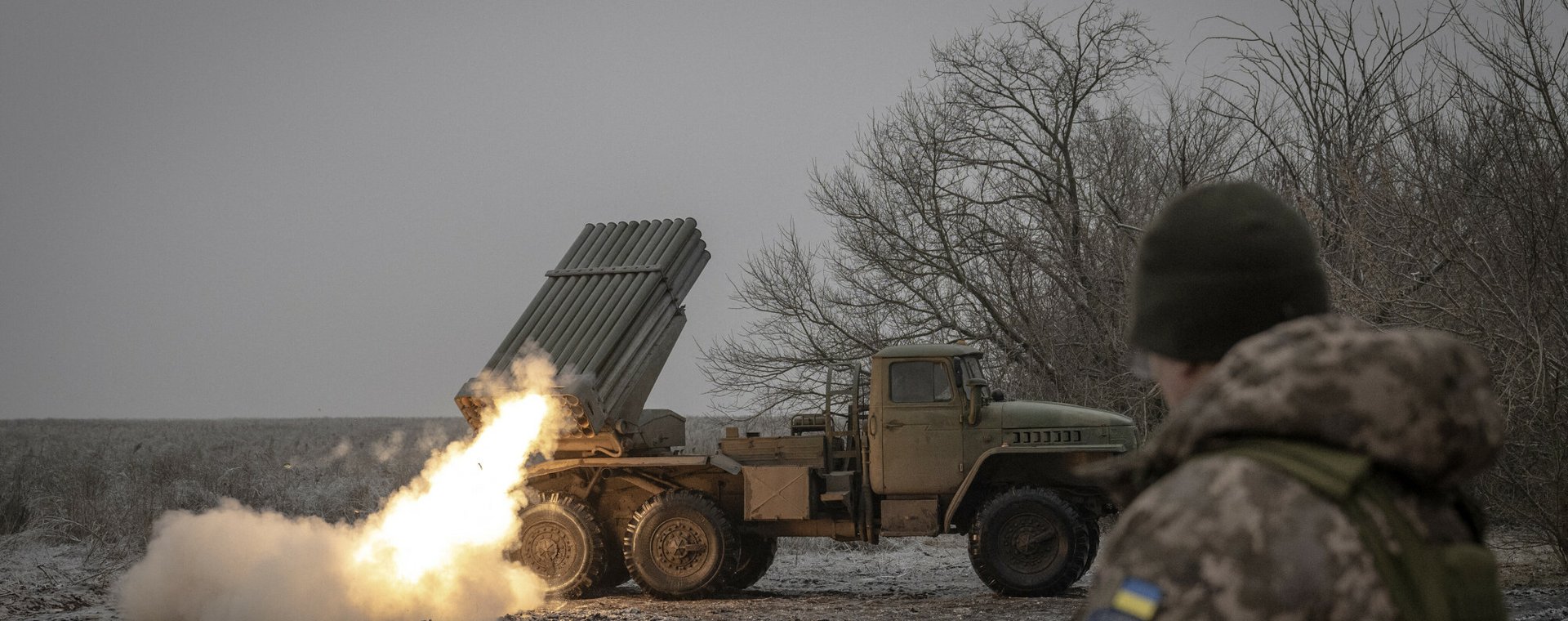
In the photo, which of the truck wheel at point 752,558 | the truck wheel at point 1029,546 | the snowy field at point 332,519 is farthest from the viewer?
the truck wheel at point 752,558

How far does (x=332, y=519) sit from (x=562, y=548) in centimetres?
997

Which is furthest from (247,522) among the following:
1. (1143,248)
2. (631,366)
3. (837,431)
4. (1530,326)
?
(1143,248)

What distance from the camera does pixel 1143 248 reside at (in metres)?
2.00

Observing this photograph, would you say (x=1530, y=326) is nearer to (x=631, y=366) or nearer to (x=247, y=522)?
(x=631, y=366)

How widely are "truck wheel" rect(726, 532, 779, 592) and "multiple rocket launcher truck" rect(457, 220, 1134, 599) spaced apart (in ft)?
0.07

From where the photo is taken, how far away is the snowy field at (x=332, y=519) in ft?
41.2

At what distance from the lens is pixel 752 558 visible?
577 inches

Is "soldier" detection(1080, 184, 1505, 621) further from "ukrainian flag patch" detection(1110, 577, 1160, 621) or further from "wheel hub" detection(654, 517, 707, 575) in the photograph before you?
"wheel hub" detection(654, 517, 707, 575)

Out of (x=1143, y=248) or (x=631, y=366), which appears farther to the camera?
(x=631, y=366)

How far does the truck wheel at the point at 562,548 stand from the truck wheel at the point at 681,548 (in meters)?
0.43

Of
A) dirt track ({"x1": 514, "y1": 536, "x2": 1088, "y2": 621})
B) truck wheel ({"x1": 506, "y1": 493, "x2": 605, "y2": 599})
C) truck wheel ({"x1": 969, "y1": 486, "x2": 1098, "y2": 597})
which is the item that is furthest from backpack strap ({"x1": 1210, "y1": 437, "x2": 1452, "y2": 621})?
truck wheel ({"x1": 506, "y1": 493, "x2": 605, "y2": 599})

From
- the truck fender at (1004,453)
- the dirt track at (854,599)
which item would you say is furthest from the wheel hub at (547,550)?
the truck fender at (1004,453)

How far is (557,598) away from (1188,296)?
12.9 metres

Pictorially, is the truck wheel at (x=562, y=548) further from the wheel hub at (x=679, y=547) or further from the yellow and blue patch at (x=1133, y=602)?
the yellow and blue patch at (x=1133, y=602)
